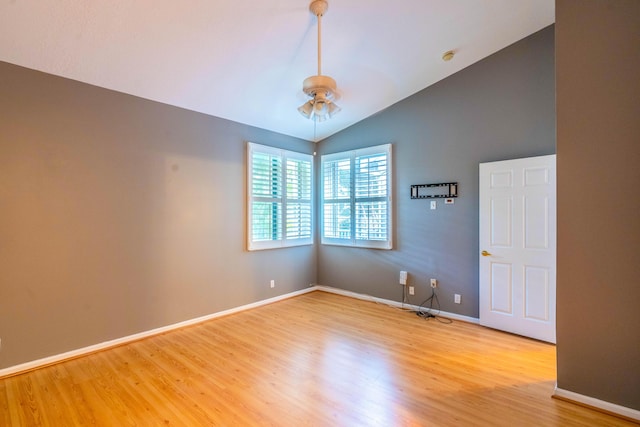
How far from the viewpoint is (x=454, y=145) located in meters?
3.97

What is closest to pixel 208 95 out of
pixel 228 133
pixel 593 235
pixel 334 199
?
pixel 228 133

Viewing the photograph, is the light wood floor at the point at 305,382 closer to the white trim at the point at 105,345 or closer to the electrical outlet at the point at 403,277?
the white trim at the point at 105,345

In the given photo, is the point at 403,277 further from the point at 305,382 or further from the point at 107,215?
the point at 107,215

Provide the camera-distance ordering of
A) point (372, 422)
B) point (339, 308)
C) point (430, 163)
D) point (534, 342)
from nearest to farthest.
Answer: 1. point (372, 422)
2. point (534, 342)
3. point (430, 163)
4. point (339, 308)

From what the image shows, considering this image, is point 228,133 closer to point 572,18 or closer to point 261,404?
point 261,404

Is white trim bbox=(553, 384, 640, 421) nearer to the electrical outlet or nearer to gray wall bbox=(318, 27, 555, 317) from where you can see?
gray wall bbox=(318, 27, 555, 317)

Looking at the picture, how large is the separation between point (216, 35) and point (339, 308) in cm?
382

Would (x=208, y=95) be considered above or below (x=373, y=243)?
above

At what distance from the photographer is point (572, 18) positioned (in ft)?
7.32

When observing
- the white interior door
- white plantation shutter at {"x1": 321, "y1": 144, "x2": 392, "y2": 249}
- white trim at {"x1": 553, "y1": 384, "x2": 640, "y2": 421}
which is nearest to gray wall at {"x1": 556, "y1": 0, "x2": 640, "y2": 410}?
white trim at {"x1": 553, "y1": 384, "x2": 640, "y2": 421}

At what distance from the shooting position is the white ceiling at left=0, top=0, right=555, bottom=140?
2395mm

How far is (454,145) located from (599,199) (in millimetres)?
2016

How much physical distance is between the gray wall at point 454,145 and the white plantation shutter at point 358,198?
0.17 m

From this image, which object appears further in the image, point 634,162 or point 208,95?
point 208,95
